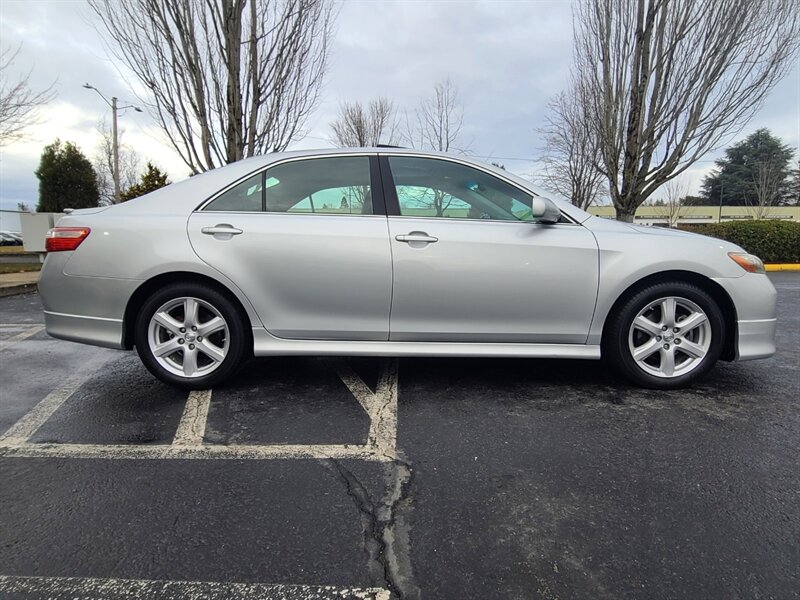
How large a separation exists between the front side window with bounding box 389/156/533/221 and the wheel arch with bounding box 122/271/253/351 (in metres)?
1.23

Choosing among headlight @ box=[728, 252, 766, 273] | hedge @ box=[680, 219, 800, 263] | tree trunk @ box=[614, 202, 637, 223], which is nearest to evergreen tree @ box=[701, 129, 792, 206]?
hedge @ box=[680, 219, 800, 263]

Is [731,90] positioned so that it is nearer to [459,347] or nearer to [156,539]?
[459,347]

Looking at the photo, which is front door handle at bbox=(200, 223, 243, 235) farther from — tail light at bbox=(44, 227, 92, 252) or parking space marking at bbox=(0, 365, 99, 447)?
parking space marking at bbox=(0, 365, 99, 447)

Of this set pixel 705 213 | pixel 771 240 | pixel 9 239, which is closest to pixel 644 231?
pixel 771 240

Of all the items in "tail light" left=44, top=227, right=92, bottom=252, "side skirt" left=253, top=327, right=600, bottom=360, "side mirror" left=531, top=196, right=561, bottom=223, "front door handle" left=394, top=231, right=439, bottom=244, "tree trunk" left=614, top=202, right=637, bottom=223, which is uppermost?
"tree trunk" left=614, top=202, right=637, bottom=223

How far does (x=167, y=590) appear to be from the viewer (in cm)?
156

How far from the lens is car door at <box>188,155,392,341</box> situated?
3092mm

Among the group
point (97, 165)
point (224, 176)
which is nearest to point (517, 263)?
point (224, 176)

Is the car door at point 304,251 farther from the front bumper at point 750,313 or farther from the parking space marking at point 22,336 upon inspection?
the parking space marking at point 22,336

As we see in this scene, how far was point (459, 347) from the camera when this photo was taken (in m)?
3.18

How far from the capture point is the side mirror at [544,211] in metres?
3.02


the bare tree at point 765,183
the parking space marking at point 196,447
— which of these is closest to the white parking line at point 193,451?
the parking space marking at point 196,447

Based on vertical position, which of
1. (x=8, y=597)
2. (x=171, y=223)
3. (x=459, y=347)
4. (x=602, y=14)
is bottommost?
(x=8, y=597)

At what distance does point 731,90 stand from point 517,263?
10585mm
